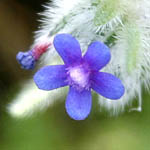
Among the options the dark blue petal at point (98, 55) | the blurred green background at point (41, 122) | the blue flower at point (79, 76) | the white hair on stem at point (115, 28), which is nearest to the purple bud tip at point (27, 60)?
the white hair on stem at point (115, 28)

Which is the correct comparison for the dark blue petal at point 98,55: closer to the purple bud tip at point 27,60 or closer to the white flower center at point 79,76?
the white flower center at point 79,76

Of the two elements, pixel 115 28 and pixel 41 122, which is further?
pixel 41 122

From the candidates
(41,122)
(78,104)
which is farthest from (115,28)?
(41,122)

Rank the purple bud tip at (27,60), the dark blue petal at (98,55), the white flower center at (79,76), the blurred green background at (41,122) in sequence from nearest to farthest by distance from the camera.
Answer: the dark blue petal at (98,55), the white flower center at (79,76), the purple bud tip at (27,60), the blurred green background at (41,122)

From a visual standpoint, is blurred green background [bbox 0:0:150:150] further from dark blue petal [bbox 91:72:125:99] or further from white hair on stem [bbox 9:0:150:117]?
dark blue petal [bbox 91:72:125:99]

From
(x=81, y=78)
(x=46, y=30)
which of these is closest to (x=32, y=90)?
(x=46, y=30)

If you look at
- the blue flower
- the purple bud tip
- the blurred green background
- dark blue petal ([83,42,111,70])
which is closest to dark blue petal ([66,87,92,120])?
the blue flower

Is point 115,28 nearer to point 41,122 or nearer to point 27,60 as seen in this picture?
point 27,60

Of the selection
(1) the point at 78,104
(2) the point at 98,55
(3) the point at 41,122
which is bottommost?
(3) the point at 41,122
